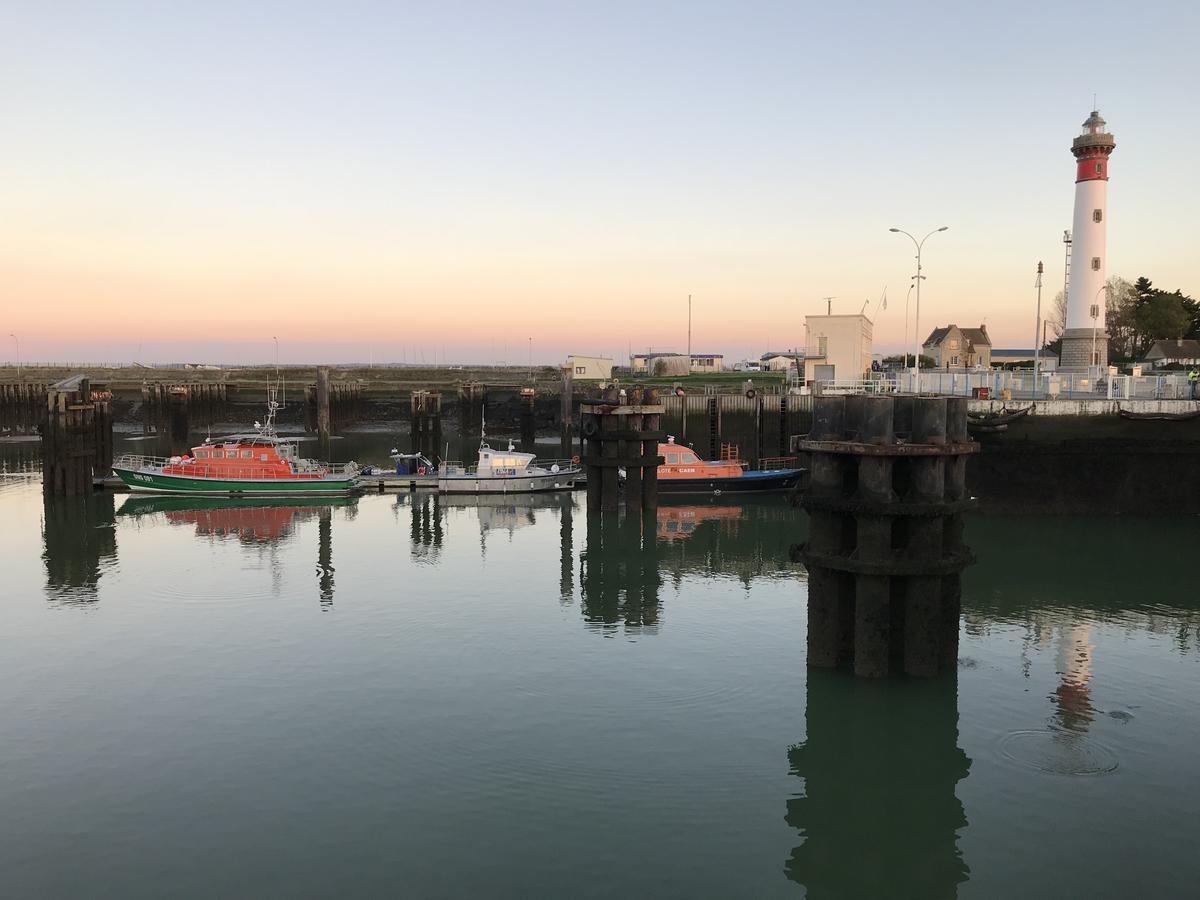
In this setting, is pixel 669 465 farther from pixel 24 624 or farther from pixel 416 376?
pixel 416 376

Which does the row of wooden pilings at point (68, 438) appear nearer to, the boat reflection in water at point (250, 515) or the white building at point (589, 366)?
the boat reflection in water at point (250, 515)

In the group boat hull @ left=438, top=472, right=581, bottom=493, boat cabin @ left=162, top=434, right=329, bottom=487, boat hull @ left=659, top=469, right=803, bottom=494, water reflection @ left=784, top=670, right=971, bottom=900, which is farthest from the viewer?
boat hull @ left=438, top=472, right=581, bottom=493

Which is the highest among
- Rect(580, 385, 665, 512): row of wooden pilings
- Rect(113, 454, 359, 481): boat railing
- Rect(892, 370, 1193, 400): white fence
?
Rect(892, 370, 1193, 400): white fence

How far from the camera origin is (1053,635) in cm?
2423

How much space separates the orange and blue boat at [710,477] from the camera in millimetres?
50188

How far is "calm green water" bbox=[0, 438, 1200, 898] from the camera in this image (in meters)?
13.1

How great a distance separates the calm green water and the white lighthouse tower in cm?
2836

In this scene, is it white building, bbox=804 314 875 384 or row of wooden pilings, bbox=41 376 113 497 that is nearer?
row of wooden pilings, bbox=41 376 113 497

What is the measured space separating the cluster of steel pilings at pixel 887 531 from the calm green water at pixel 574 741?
1025mm

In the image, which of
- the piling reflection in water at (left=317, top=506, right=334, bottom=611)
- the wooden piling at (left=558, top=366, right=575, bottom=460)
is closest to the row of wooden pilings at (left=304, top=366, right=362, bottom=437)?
the wooden piling at (left=558, top=366, right=575, bottom=460)

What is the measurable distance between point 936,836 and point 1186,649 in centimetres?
1320

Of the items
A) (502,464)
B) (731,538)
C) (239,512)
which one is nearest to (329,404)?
(502,464)

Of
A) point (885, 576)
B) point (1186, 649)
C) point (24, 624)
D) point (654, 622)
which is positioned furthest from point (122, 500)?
point (1186, 649)

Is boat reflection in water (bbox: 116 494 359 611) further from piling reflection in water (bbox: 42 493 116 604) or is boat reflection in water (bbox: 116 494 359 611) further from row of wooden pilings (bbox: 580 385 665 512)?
row of wooden pilings (bbox: 580 385 665 512)
